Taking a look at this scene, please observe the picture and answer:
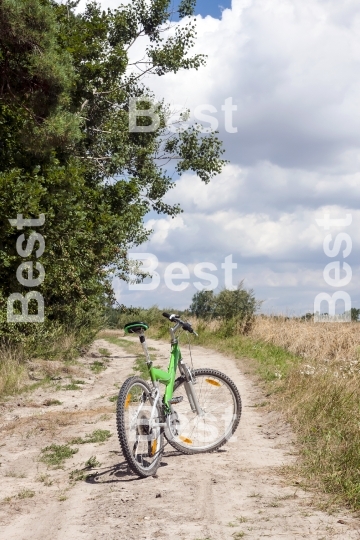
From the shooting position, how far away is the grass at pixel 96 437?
26.4 ft

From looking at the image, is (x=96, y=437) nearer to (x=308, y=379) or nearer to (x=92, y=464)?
(x=92, y=464)

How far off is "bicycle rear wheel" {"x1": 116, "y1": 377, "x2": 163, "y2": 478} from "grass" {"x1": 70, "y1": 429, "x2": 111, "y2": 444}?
1691 millimetres

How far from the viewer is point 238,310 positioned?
1126 inches

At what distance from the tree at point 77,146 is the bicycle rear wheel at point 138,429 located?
8292mm

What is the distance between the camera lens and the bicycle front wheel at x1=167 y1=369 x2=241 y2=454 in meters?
7.02

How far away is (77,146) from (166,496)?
1900 centimetres

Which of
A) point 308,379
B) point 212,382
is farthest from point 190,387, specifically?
point 308,379

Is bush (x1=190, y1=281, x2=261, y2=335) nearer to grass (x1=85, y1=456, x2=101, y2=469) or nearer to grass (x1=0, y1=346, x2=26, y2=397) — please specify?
grass (x1=0, y1=346, x2=26, y2=397)

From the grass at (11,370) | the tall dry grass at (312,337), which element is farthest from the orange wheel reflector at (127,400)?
the tall dry grass at (312,337)

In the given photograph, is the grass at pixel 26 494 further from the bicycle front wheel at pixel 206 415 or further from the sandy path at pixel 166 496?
the bicycle front wheel at pixel 206 415

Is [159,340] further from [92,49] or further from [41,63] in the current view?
[41,63]

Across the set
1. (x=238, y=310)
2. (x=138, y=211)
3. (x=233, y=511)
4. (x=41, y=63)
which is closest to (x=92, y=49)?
(x=138, y=211)

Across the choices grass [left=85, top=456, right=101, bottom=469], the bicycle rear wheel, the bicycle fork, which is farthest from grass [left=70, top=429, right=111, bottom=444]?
the bicycle rear wheel

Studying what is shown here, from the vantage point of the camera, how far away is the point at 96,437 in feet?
26.9
